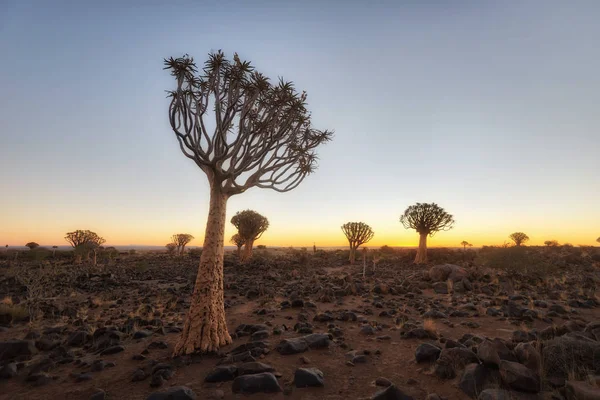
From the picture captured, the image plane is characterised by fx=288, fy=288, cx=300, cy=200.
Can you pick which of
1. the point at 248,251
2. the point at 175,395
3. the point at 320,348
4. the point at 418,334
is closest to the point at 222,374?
the point at 175,395

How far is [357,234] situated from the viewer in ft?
116

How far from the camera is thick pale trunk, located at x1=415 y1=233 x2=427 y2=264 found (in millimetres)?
30380

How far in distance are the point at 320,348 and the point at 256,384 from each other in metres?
2.55

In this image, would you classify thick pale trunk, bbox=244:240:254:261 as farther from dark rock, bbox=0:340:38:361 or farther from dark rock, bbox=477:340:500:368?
dark rock, bbox=477:340:500:368

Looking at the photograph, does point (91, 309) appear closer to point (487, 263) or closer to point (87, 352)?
point (87, 352)

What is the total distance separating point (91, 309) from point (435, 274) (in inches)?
741

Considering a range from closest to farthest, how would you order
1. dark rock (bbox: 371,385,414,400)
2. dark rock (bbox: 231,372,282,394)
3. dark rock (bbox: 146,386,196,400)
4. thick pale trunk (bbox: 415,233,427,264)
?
dark rock (bbox: 371,385,414,400) → dark rock (bbox: 146,386,196,400) → dark rock (bbox: 231,372,282,394) → thick pale trunk (bbox: 415,233,427,264)

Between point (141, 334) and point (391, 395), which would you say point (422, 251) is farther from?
point (391, 395)

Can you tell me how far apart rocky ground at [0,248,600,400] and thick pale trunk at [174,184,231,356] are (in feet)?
1.29

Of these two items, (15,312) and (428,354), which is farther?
(15,312)

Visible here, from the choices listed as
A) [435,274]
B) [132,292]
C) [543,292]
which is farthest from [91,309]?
[543,292]

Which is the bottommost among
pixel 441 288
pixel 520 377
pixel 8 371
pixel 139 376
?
pixel 8 371

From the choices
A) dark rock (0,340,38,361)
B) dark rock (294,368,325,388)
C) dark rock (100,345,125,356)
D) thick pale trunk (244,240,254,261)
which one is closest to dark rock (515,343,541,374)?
dark rock (294,368,325,388)

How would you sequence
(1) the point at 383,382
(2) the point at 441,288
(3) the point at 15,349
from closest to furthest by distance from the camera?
(1) the point at 383,382
(3) the point at 15,349
(2) the point at 441,288
